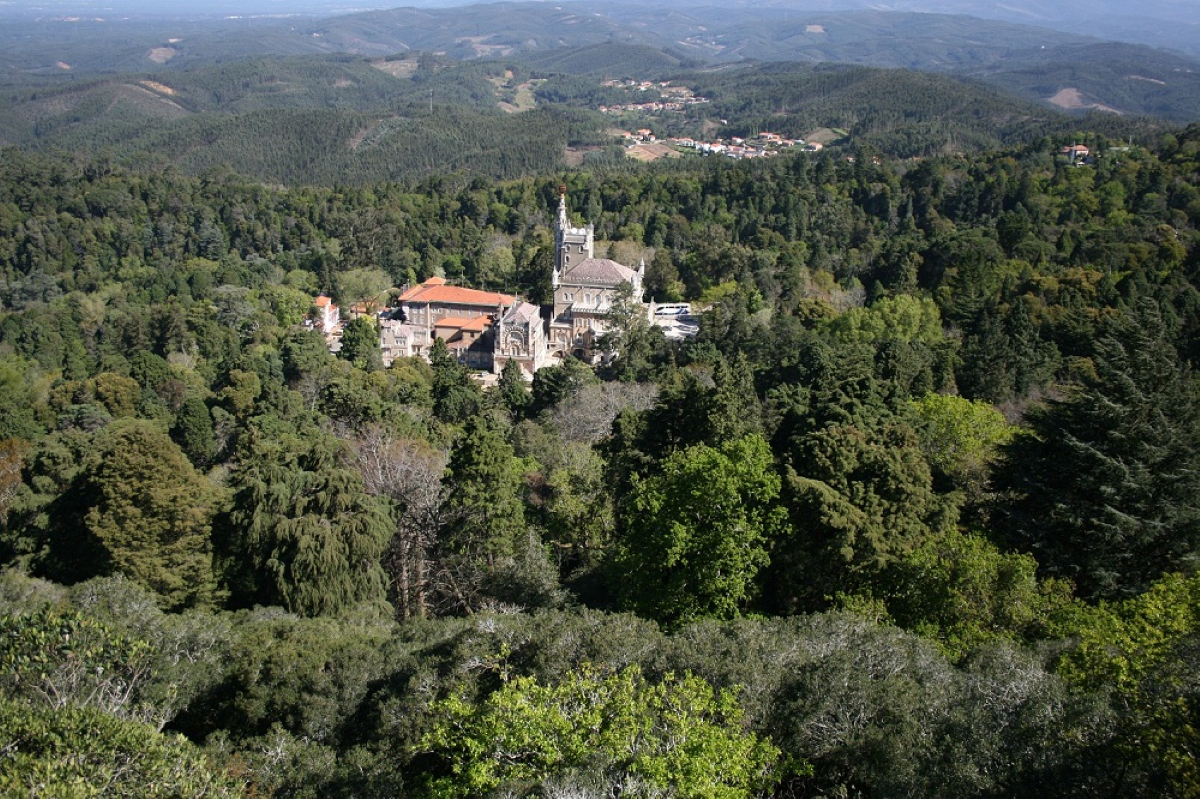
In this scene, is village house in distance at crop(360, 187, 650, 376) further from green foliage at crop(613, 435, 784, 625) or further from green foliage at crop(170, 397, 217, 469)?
green foliage at crop(613, 435, 784, 625)

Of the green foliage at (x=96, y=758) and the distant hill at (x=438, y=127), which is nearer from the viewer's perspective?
the green foliage at (x=96, y=758)

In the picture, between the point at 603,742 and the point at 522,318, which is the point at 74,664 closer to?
the point at 603,742

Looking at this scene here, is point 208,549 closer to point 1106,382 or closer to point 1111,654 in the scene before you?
point 1111,654

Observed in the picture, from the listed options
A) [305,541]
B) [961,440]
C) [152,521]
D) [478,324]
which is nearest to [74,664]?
[305,541]

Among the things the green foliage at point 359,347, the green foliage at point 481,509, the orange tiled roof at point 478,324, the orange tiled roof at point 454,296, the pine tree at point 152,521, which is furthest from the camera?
the orange tiled roof at point 454,296

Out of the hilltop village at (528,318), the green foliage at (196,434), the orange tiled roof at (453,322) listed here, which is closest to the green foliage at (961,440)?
the hilltop village at (528,318)

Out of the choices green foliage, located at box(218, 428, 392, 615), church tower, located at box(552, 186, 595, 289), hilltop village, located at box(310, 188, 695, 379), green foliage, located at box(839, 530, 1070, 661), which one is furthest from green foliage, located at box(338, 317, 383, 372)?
green foliage, located at box(839, 530, 1070, 661)

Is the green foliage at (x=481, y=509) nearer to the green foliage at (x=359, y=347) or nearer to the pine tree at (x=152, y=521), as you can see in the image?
the pine tree at (x=152, y=521)

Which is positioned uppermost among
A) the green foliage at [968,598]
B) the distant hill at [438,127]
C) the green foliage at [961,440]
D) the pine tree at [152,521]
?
the green foliage at [968,598]
